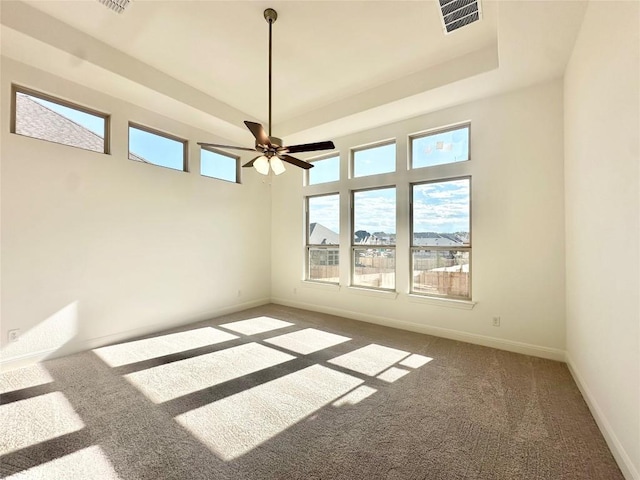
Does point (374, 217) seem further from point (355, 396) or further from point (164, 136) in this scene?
point (164, 136)

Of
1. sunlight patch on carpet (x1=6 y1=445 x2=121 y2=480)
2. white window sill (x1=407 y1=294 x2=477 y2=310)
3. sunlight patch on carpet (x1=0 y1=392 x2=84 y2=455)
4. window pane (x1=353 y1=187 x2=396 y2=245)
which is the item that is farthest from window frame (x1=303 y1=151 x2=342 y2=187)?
sunlight patch on carpet (x1=6 y1=445 x2=121 y2=480)

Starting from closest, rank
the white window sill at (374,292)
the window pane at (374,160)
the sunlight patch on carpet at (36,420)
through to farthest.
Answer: the sunlight patch on carpet at (36,420) → the white window sill at (374,292) → the window pane at (374,160)

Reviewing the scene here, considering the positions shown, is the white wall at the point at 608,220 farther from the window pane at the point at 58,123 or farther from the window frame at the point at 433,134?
the window pane at the point at 58,123

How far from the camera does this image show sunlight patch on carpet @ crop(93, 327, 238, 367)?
3.27 metres

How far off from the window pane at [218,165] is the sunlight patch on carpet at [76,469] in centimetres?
408

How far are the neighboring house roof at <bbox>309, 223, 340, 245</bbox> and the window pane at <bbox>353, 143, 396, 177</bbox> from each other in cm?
118

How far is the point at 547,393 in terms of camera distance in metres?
2.52

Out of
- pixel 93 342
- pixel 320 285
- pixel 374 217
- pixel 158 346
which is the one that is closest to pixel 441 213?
pixel 374 217

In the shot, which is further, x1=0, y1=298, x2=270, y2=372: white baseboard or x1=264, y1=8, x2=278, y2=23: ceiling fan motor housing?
x1=0, y1=298, x2=270, y2=372: white baseboard

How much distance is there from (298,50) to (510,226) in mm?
3402

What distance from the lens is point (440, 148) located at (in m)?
4.16

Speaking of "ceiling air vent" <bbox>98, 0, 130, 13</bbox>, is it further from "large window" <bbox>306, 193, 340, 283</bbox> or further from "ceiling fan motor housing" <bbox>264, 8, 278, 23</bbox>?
"large window" <bbox>306, 193, 340, 283</bbox>

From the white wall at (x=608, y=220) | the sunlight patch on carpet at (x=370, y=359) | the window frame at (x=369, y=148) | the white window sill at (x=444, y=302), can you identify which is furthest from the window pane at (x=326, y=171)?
the white wall at (x=608, y=220)

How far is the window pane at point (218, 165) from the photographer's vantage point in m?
4.96
